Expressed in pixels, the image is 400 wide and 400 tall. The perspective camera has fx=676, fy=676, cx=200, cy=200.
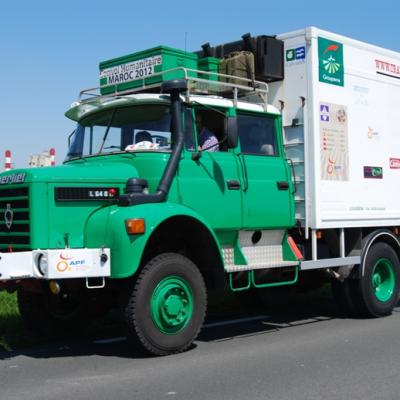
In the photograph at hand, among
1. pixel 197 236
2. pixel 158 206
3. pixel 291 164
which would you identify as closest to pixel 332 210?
pixel 291 164

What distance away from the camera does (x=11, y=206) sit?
6945 mm

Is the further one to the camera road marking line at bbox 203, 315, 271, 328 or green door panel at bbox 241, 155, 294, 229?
road marking line at bbox 203, 315, 271, 328

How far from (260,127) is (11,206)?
3.20 meters

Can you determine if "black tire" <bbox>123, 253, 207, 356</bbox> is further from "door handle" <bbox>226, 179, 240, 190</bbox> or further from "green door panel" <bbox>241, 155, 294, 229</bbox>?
"green door panel" <bbox>241, 155, 294, 229</bbox>

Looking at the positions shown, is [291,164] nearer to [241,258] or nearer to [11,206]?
[241,258]

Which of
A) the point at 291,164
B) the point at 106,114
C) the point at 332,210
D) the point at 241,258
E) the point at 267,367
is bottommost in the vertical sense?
the point at 267,367

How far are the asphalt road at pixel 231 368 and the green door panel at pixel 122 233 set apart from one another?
39.3 inches

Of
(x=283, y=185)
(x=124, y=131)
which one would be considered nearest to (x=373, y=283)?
(x=283, y=185)

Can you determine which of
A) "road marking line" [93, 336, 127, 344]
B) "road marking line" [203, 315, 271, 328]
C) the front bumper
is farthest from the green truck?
"road marking line" [203, 315, 271, 328]

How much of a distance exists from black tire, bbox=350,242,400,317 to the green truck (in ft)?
0.08

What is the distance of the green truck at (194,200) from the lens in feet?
22.0

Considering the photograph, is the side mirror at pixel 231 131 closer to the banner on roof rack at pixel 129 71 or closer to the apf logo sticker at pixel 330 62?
the banner on roof rack at pixel 129 71

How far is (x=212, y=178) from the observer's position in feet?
24.9

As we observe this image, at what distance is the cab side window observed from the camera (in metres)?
8.13
